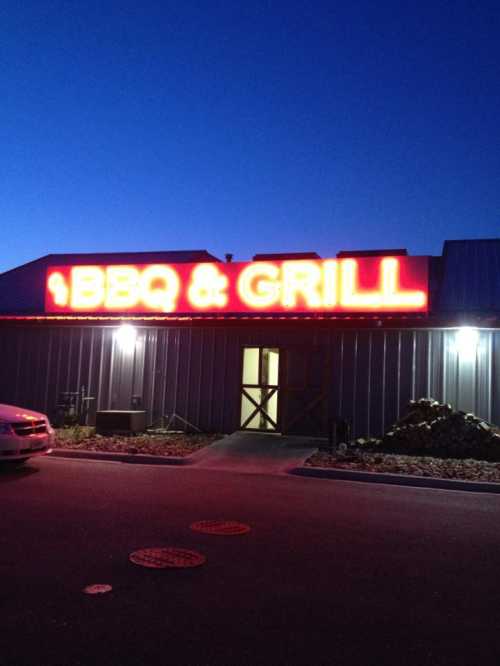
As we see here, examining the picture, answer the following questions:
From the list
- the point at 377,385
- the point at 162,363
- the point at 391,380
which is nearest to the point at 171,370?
the point at 162,363

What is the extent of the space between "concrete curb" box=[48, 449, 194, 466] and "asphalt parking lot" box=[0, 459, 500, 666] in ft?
10.6

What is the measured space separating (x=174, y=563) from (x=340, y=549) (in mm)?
1721

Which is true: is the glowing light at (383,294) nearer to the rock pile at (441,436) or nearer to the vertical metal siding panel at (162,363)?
the rock pile at (441,436)

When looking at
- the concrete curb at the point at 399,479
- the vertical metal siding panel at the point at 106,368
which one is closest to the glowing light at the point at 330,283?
the concrete curb at the point at 399,479

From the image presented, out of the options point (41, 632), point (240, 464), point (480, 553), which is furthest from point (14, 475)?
point (480, 553)

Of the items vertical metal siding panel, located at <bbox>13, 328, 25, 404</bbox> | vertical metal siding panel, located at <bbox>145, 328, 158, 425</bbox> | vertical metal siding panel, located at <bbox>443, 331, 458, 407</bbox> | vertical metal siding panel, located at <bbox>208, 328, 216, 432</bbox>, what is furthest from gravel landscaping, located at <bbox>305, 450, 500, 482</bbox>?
vertical metal siding panel, located at <bbox>13, 328, 25, 404</bbox>

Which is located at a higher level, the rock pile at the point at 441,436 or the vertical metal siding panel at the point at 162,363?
the vertical metal siding panel at the point at 162,363

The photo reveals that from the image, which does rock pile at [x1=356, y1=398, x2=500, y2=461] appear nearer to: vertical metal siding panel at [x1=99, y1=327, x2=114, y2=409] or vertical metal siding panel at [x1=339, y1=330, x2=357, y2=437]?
vertical metal siding panel at [x1=339, y1=330, x2=357, y2=437]

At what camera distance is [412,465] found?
38.2 ft

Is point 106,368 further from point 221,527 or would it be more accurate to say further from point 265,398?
point 221,527

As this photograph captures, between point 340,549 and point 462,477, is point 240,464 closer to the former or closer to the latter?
point 462,477

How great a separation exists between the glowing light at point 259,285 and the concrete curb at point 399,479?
6285 millimetres

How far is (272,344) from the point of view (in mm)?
16484

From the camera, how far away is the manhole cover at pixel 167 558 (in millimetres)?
5559
